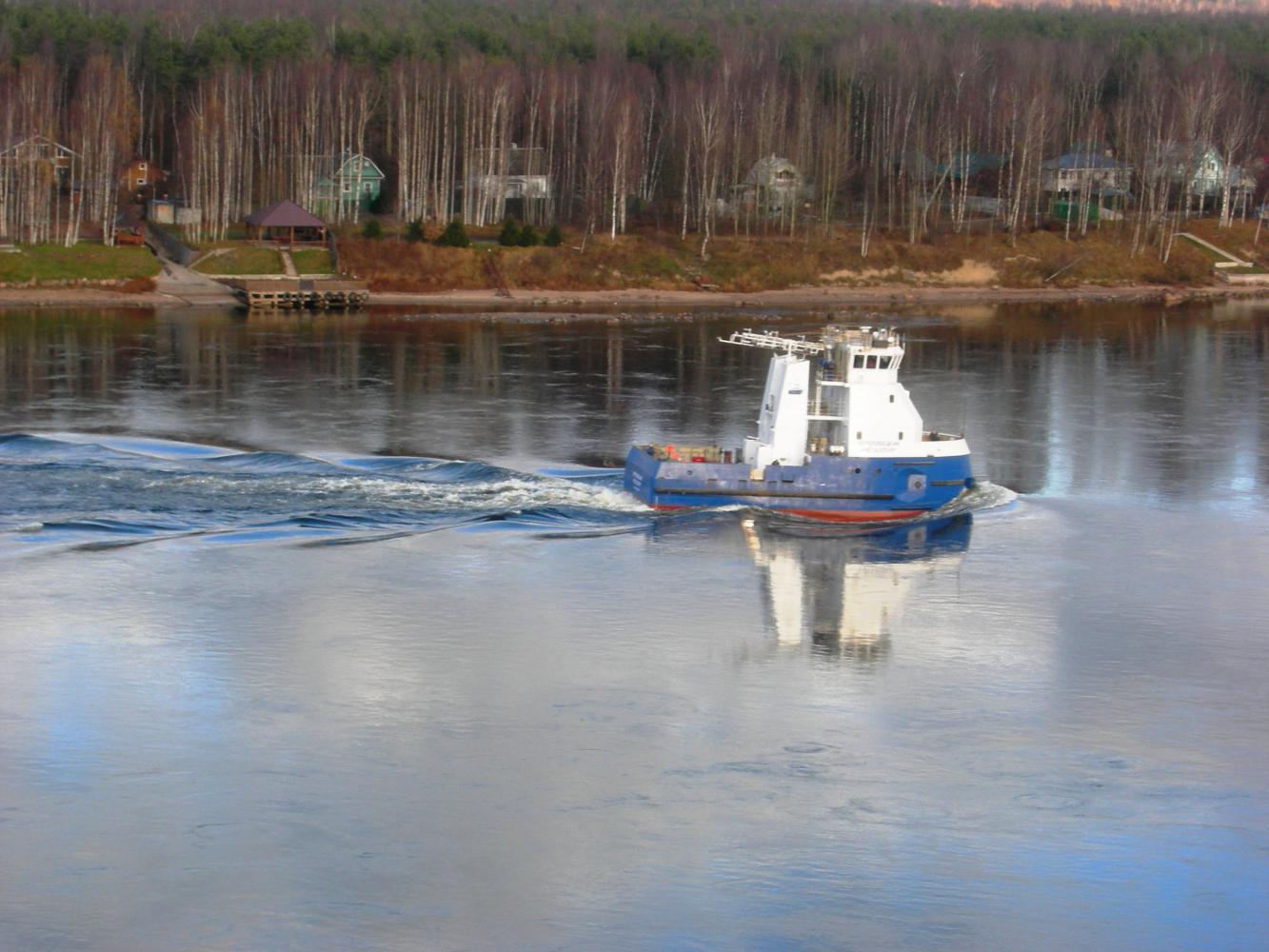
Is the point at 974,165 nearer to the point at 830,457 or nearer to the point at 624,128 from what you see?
the point at 624,128

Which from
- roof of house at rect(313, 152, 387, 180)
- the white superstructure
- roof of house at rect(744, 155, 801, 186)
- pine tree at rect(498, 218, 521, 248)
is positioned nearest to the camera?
the white superstructure

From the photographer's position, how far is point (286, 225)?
299 ft

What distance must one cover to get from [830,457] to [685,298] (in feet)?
170

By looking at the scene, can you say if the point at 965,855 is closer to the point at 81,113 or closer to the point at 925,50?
the point at 81,113

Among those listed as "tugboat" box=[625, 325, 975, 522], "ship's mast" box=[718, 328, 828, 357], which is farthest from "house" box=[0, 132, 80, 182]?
"tugboat" box=[625, 325, 975, 522]

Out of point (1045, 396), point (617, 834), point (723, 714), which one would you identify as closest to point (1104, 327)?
point (1045, 396)

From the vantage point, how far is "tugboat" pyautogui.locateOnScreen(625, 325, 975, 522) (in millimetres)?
39625

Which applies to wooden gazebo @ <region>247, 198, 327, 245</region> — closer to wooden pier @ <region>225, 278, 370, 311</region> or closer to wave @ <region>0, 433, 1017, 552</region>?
wooden pier @ <region>225, 278, 370, 311</region>

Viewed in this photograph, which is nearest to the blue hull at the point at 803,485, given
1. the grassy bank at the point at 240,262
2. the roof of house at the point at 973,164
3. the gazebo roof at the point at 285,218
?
the grassy bank at the point at 240,262

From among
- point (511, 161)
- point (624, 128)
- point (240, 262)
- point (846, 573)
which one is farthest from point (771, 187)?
point (846, 573)

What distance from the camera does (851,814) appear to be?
77.5 ft

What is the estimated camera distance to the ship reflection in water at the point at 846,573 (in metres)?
32.1

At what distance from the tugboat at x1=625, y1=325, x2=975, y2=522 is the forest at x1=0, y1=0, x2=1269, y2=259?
184 feet

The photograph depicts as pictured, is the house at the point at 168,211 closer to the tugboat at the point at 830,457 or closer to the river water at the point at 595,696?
the river water at the point at 595,696
